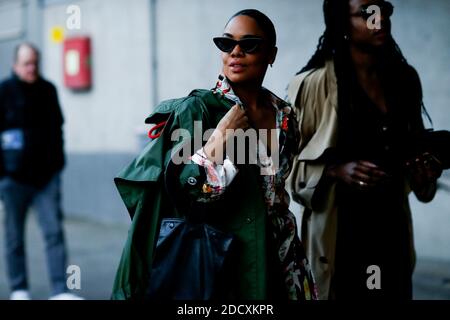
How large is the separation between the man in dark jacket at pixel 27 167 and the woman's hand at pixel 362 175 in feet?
9.06

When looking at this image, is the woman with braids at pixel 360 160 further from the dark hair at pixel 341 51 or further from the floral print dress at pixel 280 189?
the floral print dress at pixel 280 189

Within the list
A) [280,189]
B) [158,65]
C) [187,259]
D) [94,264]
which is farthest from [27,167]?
[187,259]

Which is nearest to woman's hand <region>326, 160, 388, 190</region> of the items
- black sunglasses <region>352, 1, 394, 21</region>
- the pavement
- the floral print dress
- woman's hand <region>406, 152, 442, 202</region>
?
woman's hand <region>406, 152, 442, 202</region>

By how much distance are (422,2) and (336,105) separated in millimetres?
2845

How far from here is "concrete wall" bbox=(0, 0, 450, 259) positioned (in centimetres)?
580

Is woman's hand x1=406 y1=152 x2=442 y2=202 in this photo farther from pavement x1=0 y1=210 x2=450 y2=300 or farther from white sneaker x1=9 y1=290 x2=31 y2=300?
white sneaker x1=9 y1=290 x2=31 y2=300

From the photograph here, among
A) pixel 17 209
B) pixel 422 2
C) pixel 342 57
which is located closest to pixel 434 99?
pixel 422 2

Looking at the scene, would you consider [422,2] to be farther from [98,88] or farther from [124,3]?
[98,88]

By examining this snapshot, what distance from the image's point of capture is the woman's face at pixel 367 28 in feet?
10.6

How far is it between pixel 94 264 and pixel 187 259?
4486 millimetres

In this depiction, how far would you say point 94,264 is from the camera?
6555 mm

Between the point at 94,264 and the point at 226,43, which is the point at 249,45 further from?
the point at 94,264

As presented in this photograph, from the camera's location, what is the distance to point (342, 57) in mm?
3420

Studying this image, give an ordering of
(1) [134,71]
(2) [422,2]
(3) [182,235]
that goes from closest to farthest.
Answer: (3) [182,235] → (2) [422,2] → (1) [134,71]
